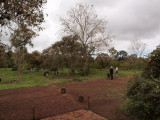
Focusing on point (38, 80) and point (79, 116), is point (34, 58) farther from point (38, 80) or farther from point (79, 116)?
point (79, 116)

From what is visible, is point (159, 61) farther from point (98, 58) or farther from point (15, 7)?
point (98, 58)

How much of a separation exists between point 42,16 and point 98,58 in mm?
19212

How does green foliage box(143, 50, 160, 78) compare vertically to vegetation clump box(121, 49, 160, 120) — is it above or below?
above

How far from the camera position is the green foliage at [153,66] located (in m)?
4.12

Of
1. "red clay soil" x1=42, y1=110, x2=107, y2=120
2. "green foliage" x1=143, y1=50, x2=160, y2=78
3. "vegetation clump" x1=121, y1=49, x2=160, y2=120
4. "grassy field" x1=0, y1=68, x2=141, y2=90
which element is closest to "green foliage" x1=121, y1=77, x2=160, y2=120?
"vegetation clump" x1=121, y1=49, x2=160, y2=120

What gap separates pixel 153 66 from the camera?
167 inches

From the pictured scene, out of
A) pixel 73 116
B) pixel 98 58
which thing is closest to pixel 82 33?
pixel 98 58

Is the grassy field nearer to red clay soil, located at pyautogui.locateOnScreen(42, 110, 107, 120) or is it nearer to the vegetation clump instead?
the vegetation clump

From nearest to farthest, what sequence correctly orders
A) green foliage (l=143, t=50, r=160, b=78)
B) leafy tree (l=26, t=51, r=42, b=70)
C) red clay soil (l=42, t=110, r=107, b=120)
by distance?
green foliage (l=143, t=50, r=160, b=78) → red clay soil (l=42, t=110, r=107, b=120) → leafy tree (l=26, t=51, r=42, b=70)

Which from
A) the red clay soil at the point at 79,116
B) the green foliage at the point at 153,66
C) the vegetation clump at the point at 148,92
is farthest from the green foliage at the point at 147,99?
the red clay soil at the point at 79,116

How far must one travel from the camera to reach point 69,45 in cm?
1808

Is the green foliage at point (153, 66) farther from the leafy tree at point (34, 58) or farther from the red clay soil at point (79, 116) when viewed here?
the leafy tree at point (34, 58)

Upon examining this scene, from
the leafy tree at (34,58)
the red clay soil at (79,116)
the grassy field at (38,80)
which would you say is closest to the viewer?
the red clay soil at (79,116)

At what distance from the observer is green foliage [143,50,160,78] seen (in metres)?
4.12
